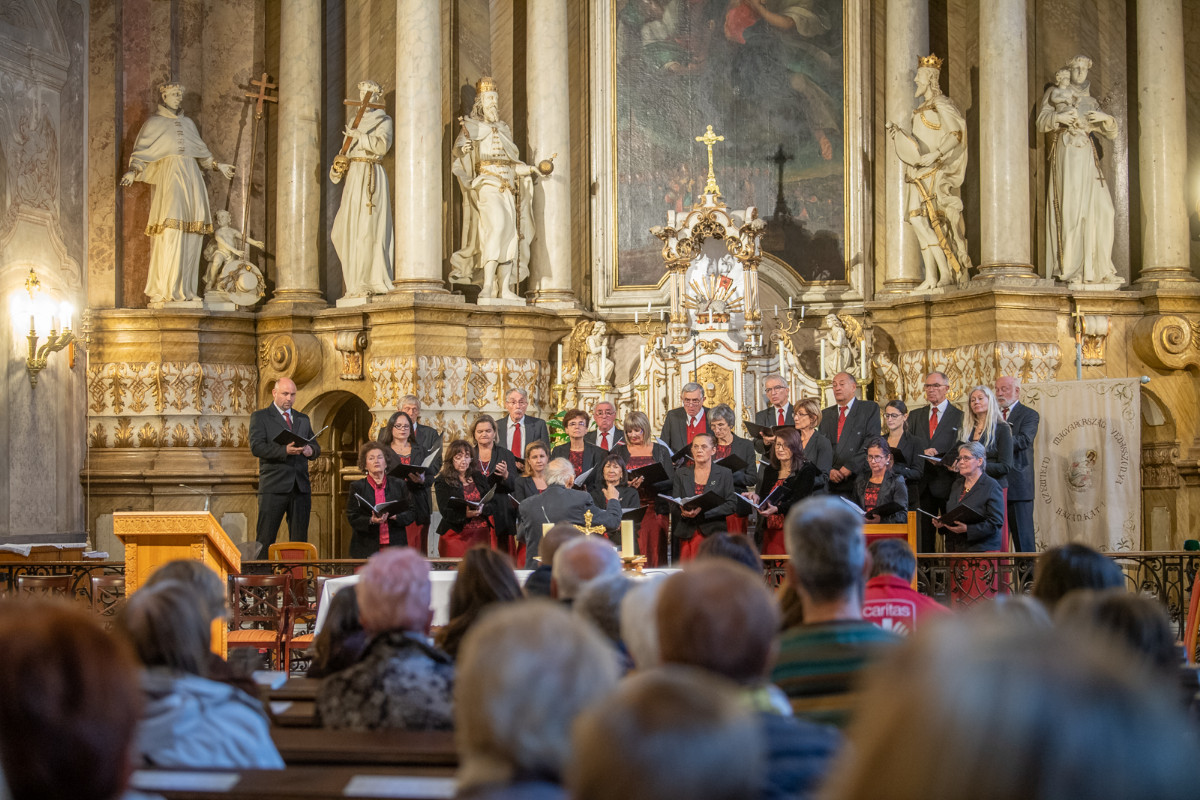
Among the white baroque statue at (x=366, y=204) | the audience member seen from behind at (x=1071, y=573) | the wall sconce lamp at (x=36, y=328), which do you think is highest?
the white baroque statue at (x=366, y=204)

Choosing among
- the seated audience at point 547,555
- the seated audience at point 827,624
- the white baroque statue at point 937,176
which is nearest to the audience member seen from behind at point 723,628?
the seated audience at point 827,624

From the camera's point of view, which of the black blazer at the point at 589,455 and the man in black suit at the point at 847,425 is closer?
the black blazer at the point at 589,455

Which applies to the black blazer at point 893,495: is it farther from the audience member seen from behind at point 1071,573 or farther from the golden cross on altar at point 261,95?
the golden cross on altar at point 261,95

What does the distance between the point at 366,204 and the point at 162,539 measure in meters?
6.18

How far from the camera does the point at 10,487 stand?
1084 centimetres

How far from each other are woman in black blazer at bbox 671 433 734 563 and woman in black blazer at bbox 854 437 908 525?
Result: 3.14 ft

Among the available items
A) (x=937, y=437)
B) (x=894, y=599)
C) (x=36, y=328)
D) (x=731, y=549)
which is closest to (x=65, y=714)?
(x=894, y=599)

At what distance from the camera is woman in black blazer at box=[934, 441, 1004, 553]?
862 cm

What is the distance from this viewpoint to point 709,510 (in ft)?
30.3

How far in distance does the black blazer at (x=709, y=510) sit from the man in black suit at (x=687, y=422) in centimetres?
82

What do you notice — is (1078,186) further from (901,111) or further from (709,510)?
(709,510)

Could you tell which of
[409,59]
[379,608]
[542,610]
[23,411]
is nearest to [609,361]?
[409,59]

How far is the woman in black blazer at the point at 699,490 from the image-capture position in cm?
922

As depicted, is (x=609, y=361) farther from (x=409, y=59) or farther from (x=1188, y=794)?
(x=1188, y=794)
